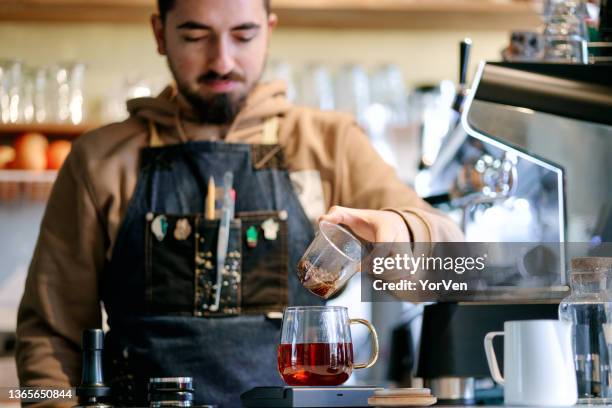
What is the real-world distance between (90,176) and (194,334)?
1.26 ft

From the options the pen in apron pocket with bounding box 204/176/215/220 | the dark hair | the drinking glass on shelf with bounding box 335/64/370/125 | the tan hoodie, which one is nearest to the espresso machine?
the tan hoodie

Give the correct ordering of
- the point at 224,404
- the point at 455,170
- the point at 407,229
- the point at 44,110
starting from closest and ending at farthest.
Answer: the point at 407,229 → the point at 224,404 → the point at 455,170 → the point at 44,110

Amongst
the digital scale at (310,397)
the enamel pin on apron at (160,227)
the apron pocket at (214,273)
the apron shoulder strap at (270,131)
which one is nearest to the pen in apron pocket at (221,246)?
the apron pocket at (214,273)

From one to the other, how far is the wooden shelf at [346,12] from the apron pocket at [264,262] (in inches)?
68.5

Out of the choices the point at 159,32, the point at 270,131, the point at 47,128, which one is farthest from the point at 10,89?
the point at 270,131

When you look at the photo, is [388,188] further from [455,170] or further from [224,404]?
[224,404]

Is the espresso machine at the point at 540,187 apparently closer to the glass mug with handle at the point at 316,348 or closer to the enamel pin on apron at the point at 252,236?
the glass mug with handle at the point at 316,348

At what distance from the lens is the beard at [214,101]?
194 cm

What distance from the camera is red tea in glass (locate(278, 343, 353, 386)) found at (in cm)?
121

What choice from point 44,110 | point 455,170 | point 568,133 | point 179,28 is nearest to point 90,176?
point 179,28

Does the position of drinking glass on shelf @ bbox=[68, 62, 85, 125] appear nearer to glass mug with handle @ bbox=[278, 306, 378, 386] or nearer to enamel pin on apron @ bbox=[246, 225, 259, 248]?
enamel pin on apron @ bbox=[246, 225, 259, 248]

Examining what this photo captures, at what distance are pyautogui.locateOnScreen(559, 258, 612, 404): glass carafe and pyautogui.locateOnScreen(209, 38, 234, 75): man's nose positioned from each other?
0.90 m

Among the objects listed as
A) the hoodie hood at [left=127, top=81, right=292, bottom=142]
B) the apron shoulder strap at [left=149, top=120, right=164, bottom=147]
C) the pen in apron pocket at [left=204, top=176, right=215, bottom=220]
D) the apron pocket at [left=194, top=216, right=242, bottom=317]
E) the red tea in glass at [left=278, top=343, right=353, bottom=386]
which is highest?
the hoodie hood at [left=127, top=81, right=292, bottom=142]

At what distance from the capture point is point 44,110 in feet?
11.5
